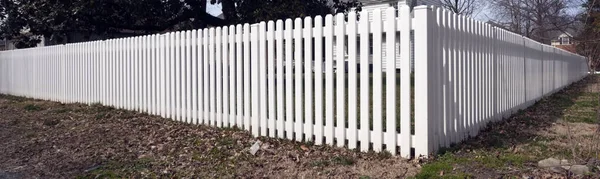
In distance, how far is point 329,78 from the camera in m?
5.70

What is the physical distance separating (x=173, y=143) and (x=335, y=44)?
2318 millimetres

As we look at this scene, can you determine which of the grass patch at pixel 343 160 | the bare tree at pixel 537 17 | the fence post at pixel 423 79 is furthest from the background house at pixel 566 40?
the grass patch at pixel 343 160

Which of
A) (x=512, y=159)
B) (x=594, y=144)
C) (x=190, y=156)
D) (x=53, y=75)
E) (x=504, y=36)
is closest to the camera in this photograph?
(x=512, y=159)

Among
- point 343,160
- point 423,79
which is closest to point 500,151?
point 423,79

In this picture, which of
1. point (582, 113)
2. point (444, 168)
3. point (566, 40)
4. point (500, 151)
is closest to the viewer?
point (444, 168)

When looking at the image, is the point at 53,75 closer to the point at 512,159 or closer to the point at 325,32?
the point at 325,32

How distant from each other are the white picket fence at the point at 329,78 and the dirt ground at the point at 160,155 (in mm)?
251

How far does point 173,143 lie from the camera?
6.38 m

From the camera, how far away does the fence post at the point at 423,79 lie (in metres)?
4.93

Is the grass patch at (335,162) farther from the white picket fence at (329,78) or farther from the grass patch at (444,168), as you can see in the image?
the grass patch at (444,168)

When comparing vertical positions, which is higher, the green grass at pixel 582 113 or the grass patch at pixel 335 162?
the green grass at pixel 582 113

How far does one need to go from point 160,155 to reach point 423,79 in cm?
298

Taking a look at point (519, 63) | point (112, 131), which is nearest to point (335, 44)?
point (112, 131)

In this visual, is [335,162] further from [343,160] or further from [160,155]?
[160,155]
